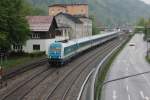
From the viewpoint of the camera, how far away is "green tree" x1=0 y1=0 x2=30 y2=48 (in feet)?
169

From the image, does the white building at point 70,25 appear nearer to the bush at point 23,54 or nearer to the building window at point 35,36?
the building window at point 35,36

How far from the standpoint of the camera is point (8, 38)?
55.8 m

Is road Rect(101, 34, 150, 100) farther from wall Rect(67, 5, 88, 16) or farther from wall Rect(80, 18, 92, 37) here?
wall Rect(67, 5, 88, 16)

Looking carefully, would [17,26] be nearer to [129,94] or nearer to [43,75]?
[43,75]

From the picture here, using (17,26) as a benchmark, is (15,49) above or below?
below

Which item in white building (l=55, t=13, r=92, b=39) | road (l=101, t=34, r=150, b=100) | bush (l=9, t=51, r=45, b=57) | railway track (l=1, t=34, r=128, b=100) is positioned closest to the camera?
railway track (l=1, t=34, r=128, b=100)

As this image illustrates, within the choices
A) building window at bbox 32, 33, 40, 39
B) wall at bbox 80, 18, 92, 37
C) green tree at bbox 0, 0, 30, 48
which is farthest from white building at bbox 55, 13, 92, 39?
green tree at bbox 0, 0, 30, 48

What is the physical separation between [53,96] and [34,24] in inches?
1671

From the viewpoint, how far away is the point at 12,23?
5569 centimetres

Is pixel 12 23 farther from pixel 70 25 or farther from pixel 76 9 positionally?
pixel 76 9

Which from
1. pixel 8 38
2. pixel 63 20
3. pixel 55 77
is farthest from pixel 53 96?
pixel 63 20

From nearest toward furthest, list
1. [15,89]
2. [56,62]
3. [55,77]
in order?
1. [15,89]
2. [55,77]
3. [56,62]

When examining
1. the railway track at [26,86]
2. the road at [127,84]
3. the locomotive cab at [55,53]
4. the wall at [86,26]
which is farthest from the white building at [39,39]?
the wall at [86,26]

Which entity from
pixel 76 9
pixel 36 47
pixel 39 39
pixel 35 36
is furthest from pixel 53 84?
pixel 76 9
